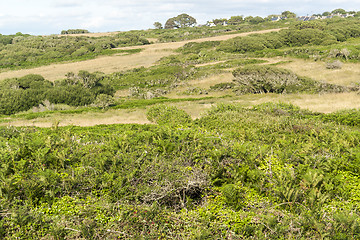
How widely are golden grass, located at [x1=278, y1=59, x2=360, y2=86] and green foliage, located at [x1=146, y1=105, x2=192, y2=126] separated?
74.6 ft

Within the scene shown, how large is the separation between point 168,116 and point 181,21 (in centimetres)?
13341

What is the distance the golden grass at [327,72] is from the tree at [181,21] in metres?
105

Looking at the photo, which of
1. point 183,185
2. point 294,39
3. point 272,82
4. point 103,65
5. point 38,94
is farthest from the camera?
point 294,39

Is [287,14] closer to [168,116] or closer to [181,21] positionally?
[181,21]

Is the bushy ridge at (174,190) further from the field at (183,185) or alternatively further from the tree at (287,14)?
the tree at (287,14)

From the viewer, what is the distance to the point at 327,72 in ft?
124

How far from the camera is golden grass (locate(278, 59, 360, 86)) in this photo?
112ft

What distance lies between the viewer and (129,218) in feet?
18.5

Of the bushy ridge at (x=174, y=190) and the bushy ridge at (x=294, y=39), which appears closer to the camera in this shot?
the bushy ridge at (x=174, y=190)

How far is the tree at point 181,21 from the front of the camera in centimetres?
14100

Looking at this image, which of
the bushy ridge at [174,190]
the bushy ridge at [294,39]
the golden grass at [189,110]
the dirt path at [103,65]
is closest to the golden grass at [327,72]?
the golden grass at [189,110]

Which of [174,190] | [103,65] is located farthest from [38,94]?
[103,65]

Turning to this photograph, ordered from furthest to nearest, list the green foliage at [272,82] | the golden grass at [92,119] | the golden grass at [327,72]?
the golden grass at [327,72] → the green foliage at [272,82] → the golden grass at [92,119]

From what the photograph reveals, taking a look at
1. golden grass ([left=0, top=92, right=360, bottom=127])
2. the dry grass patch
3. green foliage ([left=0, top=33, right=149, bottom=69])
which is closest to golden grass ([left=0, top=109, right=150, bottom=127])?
golden grass ([left=0, top=92, right=360, bottom=127])
